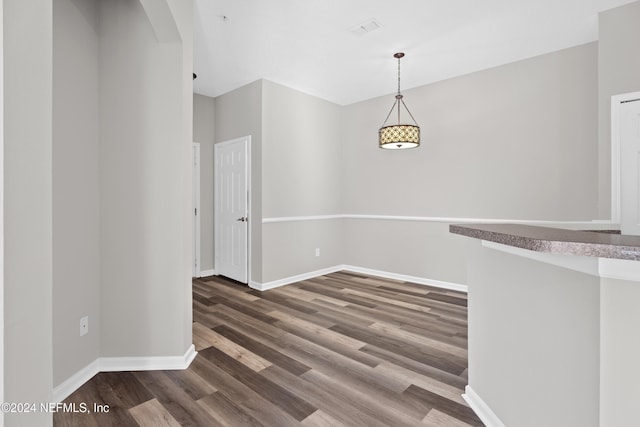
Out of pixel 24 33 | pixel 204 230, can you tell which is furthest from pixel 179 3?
pixel 204 230

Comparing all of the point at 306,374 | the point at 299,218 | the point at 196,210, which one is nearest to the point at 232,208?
the point at 196,210

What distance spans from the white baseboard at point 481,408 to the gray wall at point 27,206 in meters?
1.80

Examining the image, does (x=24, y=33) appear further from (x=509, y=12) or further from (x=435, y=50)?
(x=435, y=50)

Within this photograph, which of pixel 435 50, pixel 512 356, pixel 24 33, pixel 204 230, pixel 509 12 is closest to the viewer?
pixel 24 33

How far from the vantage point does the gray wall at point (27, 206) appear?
684 millimetres

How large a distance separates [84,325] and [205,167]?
3.17 meters

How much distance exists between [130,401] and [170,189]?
1298mm

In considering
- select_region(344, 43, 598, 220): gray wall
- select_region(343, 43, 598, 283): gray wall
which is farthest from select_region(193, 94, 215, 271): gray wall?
select_region(344, 43, 598, 220): gray wall

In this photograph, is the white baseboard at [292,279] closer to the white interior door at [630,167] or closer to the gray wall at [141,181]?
the gray wall at [141,181]

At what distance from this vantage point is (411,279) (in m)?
4.43

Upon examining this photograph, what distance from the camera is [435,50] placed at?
3.34 m

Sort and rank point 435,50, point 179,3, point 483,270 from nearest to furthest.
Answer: point 483,270, point 179,3, point 435,50

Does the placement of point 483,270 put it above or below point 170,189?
below

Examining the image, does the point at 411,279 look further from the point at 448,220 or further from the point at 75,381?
the point at 75,381
